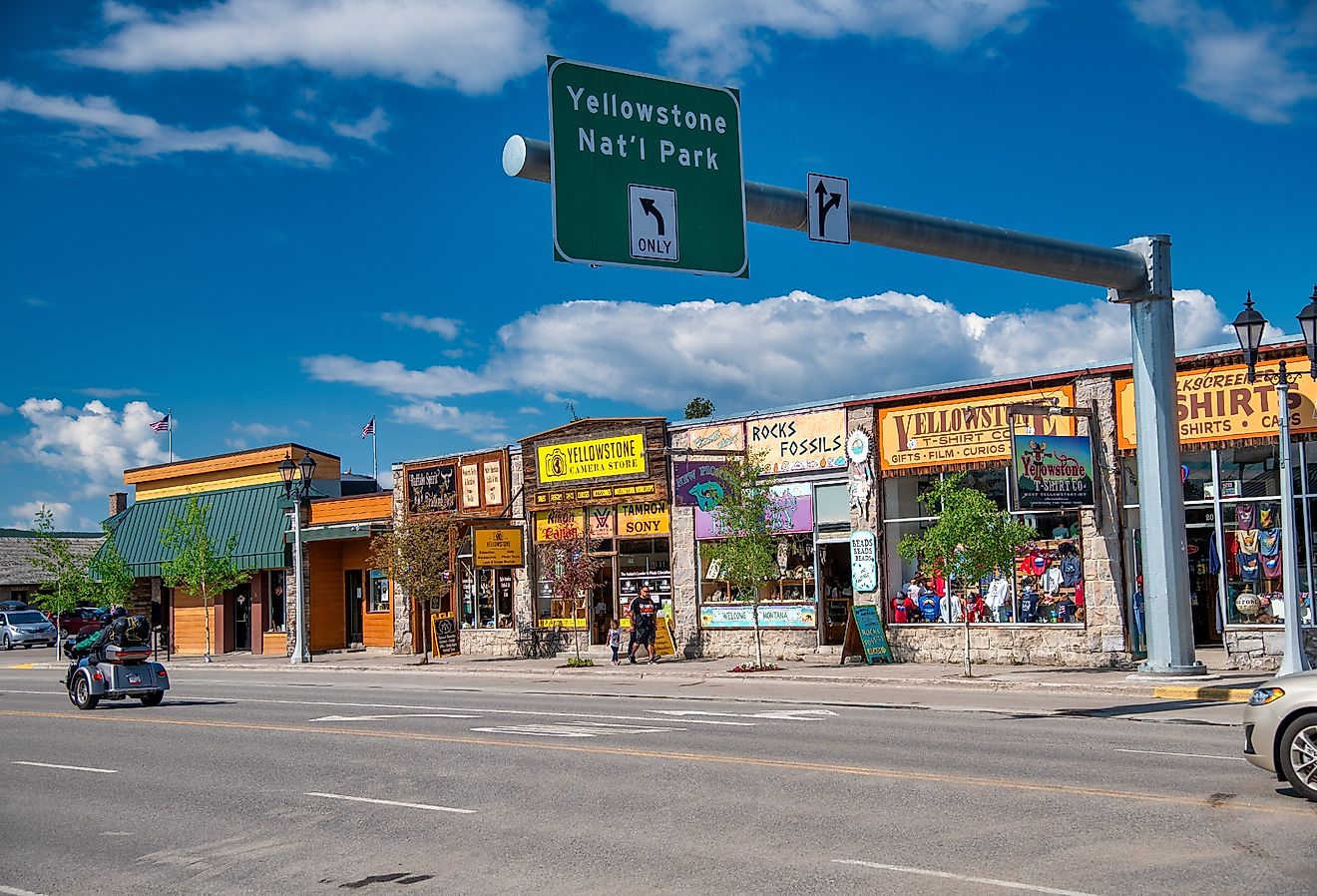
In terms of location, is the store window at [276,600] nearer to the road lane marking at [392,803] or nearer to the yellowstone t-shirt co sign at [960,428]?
the yellowstone t-shirt co sign at [960,428]

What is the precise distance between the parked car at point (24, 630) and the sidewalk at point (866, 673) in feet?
78.9

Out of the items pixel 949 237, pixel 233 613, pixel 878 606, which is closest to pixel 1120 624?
pixel 878 606

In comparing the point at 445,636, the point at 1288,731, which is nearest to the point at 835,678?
the point at 1288,731

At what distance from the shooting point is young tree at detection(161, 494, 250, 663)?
135ft

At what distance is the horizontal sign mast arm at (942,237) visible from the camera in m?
12.9

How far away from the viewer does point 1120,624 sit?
24438mm

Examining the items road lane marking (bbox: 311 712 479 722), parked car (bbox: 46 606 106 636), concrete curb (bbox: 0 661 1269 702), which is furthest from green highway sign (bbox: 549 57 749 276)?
parked car (bbox: 46 606 106 636)

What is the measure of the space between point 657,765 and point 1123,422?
14.6 meters

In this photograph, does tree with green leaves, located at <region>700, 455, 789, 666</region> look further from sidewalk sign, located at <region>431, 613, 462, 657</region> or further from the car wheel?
the car wheel

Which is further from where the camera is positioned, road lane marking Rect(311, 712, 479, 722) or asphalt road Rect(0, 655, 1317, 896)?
road lane marking Rect(311, 712, 479, 722)

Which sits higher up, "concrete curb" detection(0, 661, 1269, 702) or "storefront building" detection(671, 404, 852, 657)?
"storefront building" detection(671, 404, 852, 657)

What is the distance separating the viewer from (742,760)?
1373cm

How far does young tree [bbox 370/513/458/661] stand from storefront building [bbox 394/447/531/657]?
38cm

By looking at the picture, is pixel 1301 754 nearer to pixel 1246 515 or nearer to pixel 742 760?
pixel 742 760
